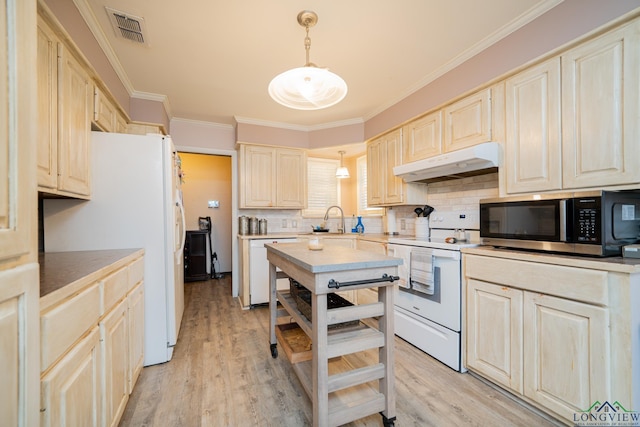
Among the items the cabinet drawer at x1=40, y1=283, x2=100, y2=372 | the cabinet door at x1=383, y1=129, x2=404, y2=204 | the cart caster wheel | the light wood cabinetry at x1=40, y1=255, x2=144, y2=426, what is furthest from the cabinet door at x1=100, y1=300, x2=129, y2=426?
the cabinet door at x1=383, y1=129, x2=404, y2=204

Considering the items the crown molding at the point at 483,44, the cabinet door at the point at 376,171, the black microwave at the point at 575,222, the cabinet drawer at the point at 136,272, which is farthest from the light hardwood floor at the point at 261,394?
the crown molding at the point at 483,44

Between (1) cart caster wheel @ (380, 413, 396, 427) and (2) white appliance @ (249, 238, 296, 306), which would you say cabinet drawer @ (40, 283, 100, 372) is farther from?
(2) white appliance @ (249, 238, 296, 306)

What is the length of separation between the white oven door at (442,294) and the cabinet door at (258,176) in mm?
2310

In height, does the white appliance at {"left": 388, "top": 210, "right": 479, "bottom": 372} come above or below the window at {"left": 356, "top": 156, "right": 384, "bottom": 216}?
below

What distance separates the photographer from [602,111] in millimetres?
1496

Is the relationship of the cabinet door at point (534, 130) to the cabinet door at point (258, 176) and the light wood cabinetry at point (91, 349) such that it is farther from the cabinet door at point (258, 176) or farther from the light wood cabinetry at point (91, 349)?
the cabinet door at point (258, 176)

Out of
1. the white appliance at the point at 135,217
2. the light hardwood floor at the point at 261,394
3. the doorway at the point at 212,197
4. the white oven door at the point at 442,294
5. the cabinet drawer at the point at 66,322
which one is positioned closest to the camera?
the cabinet drawer at the point at 66,322

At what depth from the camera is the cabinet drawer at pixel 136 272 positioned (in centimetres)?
176

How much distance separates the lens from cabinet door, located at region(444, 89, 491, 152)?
2.14m

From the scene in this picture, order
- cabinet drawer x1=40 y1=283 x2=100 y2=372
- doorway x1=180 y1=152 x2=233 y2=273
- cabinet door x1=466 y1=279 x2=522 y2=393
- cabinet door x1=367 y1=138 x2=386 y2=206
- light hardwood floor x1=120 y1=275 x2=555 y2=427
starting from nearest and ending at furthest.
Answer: cabinet drawer x1=40 y1=283 x2=100 y2=372 → light hardwood floor x1=120 y1=275 x2=555 y2=427 → cabinet door x1=466 y1=279 x2=522 y2=393 → cabinet door x1=367 y1=138 x2=386 y2=206 → doorway x1=180 y1=152 x2=233 y2=273

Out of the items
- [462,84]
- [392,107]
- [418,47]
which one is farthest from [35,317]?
[392,107]

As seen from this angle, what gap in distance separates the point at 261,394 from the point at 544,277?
6.30 feet

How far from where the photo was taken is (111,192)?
2020mm

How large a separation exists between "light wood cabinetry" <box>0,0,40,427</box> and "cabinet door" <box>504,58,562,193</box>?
2487 mm
